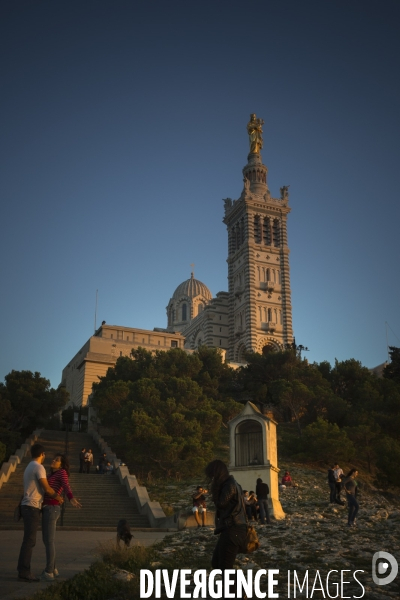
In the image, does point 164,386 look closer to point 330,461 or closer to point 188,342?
point 330,461

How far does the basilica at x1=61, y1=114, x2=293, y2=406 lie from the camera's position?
66125mm

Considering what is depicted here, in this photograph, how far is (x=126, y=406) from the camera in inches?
1321

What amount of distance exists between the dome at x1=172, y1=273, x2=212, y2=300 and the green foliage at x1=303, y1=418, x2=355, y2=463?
63.1 metres

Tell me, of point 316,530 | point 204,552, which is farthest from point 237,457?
point 204,552

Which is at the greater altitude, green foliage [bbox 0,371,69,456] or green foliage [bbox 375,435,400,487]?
green foliage [bbox 0,371,69,456]

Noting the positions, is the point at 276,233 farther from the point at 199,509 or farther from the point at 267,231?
the point at 199,509

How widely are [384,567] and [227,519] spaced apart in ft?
13.3

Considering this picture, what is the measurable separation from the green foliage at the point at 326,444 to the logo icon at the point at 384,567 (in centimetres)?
2240

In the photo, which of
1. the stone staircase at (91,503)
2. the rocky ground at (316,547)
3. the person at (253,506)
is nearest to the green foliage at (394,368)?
the stone staircase at (91,503)

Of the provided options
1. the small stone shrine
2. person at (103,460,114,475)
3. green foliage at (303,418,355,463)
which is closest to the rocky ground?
the small stone shrine

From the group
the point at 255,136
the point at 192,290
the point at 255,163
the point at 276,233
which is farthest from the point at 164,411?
the point at 192,290

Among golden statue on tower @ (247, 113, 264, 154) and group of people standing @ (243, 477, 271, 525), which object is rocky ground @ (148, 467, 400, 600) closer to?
group of people standing @ (243, 477, 271, 525)

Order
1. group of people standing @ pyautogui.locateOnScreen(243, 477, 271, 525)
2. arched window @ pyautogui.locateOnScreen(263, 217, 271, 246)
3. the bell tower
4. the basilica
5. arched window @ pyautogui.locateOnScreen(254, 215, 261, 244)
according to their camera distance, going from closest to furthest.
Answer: group of people standing @ pyautogui.locateOnScreen(243, 477, 271, 525) → the basilica → the bell tower → arched window @ pyautogui.locateOnScreen(254, 215, 261, 244) → arched window @ pyautogui.locateOnScreen(263, 217, 271, 246)

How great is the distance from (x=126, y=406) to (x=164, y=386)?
4.26 metres
